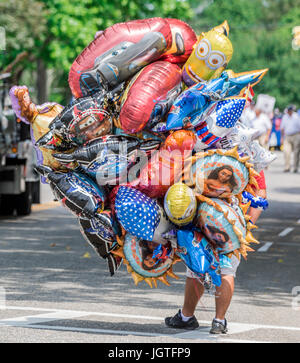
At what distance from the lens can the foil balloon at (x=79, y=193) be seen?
6953 millimetres

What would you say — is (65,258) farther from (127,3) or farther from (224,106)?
(127,3)

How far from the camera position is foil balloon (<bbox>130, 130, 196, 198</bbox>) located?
6.91 meters

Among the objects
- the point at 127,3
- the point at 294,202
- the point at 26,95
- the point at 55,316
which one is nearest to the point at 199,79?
the point at 26,95

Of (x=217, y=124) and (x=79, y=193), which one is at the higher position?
(x=217, y=124)

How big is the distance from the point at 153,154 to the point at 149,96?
43 centimetres

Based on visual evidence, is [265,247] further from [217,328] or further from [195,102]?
[195,102]

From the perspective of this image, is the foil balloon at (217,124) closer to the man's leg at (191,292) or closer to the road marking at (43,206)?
the man's leg at (191,292)

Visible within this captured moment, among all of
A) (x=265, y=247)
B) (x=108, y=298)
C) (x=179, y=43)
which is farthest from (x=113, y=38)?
(x=265, y=247)

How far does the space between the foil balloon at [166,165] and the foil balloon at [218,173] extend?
114mm

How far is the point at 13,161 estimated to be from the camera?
54.1 ft

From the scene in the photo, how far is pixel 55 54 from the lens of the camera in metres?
37.5

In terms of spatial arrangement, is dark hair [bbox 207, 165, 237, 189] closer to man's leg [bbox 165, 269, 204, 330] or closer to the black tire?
man's leg [bbox 165, 269, 204, 330]
